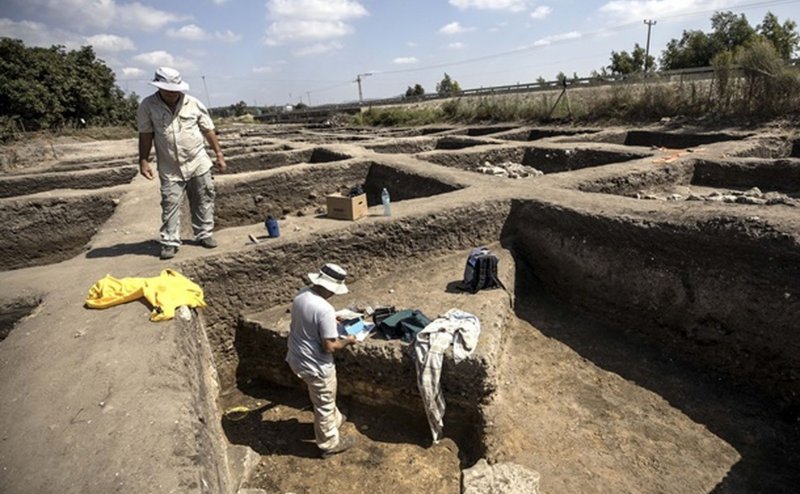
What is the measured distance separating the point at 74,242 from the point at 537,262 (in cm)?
680

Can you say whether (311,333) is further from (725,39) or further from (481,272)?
(725,39)

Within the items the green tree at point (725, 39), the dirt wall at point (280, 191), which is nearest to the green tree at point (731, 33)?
the green tree at point (725, 39)

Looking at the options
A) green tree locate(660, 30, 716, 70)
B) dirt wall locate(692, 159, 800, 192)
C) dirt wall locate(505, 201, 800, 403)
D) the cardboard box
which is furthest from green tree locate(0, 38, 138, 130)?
green tree locate(660, 30, 716, 70)

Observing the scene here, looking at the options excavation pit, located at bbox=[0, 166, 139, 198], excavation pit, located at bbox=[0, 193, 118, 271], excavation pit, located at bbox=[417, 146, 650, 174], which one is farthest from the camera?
excavation pit, located at bbox=[0, 166, 139, 198]

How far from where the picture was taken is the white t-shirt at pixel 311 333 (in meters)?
3.20

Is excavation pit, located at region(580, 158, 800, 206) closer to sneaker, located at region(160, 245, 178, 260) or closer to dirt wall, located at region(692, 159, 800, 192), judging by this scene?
dirt wall, located at region(692, 159, 800, 192)

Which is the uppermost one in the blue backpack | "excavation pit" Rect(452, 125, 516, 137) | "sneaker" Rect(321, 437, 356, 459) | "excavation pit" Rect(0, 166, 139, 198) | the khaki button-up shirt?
the khaki button-up shirt

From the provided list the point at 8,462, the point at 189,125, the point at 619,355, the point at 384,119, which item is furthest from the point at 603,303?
the point at 384,119

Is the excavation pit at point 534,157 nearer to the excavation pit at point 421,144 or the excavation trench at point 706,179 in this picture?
the excavation trench at point 706,179

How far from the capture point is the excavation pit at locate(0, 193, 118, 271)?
665cm

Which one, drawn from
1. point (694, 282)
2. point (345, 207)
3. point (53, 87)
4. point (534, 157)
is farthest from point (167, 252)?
point (53, 87)

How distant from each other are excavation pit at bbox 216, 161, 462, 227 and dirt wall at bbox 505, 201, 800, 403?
238cm

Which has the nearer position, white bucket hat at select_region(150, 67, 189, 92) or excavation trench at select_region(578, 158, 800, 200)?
white bucket hat at select_region(150, 67, 189, 92)

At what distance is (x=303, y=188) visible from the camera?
312 inches
